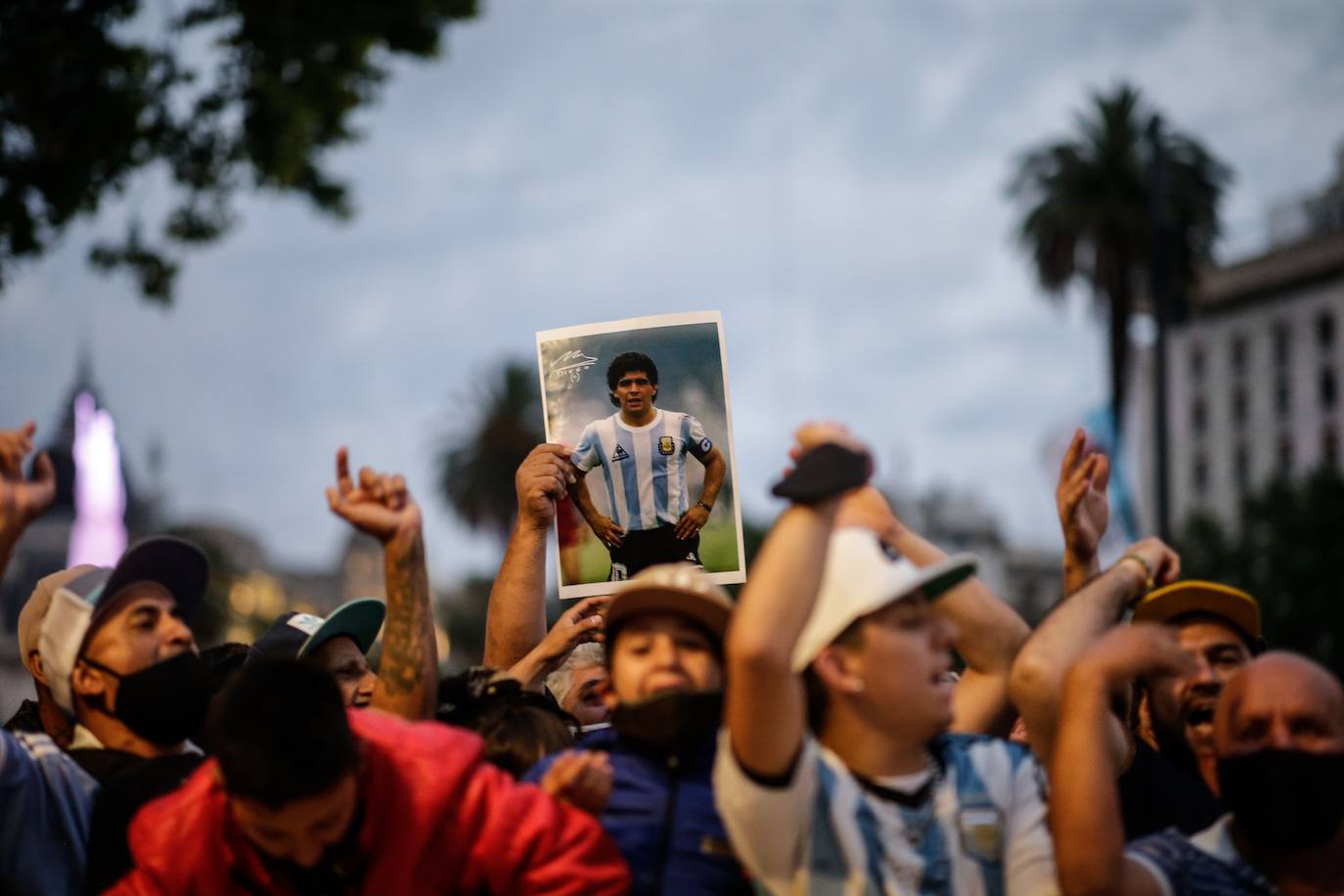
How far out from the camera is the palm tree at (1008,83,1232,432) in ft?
107

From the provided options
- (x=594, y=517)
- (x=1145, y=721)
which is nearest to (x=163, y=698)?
(x=594, y=517)

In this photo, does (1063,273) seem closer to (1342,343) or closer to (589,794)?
(589,794)

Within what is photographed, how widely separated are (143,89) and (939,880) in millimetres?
8622

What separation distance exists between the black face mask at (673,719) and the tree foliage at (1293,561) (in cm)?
3721

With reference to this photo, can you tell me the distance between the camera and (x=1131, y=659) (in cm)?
254

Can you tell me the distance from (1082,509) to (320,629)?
1.94m

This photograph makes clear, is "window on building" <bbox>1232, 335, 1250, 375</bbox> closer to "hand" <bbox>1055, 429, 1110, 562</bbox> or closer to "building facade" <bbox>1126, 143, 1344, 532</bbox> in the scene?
"building facade" <bbox>1126, 143, 1344, 532</bbox>

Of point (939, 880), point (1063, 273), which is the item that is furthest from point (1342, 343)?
point (939, 880)

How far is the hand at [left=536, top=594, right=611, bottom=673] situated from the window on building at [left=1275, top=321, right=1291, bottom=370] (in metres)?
74.6

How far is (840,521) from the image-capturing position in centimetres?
290

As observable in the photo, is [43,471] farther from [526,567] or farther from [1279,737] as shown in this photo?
[1279,737]
